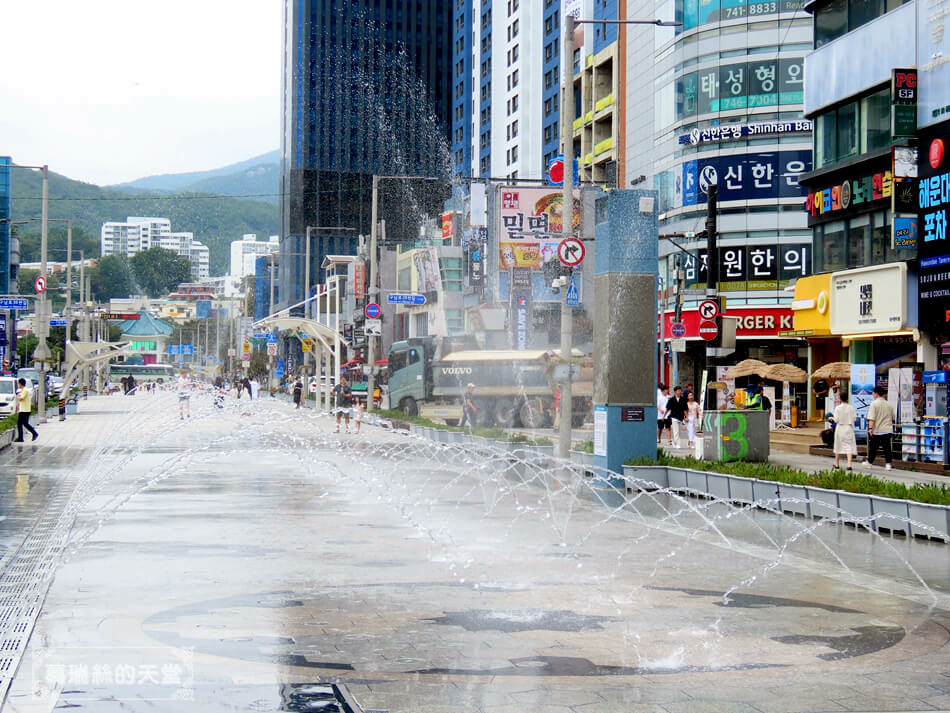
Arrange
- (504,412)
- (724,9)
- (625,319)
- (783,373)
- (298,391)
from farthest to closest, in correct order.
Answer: (298,391) < (724,9) < (504,412) < (783,373) < (625,319)

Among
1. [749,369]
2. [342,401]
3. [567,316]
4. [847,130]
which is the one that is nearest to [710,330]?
[567,316]

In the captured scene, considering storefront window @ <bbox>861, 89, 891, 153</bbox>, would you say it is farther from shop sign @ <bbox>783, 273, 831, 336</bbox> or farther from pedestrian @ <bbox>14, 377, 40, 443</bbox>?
pedestrian @ <bbox>14, 377, 40, 443</bbox>

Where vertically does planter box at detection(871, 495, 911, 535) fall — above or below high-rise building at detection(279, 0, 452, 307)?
below

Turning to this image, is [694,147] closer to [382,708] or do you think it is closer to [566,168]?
[566,168]

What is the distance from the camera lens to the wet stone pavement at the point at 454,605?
296 inches

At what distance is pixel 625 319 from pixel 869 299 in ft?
46.0

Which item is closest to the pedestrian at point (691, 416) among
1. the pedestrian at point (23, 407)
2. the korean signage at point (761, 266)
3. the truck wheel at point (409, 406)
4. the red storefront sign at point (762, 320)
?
the red storefront sign at point (762, 320)

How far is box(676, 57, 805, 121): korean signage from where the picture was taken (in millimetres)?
51750

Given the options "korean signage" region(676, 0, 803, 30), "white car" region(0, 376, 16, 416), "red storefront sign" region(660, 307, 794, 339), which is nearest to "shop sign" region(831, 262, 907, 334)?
"red storefront sign" region(660, 307, 794, 339)

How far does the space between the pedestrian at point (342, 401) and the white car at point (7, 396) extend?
12.8 m

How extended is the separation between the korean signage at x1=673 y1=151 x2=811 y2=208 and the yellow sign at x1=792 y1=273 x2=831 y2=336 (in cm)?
1398

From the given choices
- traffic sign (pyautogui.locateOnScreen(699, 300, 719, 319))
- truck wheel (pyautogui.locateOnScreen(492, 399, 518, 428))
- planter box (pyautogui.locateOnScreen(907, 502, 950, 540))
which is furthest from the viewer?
truck wheel (pyautogui.locateOnScreen(492, 399, 518, 428))

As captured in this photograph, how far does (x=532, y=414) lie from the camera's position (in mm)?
48562

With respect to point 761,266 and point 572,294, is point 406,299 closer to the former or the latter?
point 761,266
